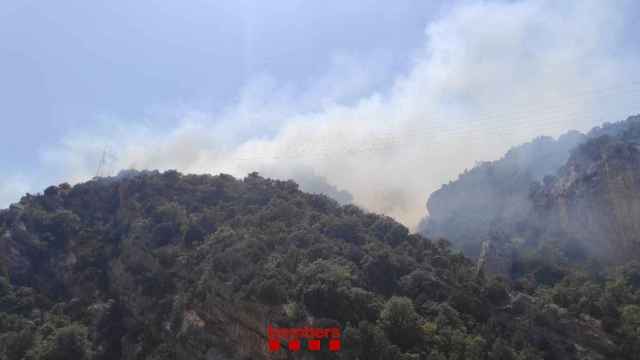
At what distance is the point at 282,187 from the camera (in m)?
117

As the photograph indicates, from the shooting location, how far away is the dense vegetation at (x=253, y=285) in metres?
63.3

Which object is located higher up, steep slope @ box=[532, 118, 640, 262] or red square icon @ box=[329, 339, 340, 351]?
steep slope @ box=[532, 118, 640, 262]

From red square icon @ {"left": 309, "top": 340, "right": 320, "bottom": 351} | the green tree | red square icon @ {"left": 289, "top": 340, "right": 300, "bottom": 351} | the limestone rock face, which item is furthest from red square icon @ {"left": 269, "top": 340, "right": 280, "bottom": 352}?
the limestone rock face

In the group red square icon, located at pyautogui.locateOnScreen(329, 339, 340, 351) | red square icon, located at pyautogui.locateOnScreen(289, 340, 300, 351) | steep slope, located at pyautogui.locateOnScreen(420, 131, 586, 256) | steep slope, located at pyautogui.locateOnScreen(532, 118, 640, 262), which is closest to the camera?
red square icon, located at pyautogui.locateOnScreen(289, 340, 300, 351)

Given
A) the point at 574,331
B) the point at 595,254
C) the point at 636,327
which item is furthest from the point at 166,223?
the point at 595,254

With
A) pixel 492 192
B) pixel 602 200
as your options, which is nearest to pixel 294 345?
pixel 602 200

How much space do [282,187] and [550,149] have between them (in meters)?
94.8

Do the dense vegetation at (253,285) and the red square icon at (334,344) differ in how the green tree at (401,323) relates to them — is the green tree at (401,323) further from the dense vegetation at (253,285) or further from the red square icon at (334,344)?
the red square icon at (334,344)

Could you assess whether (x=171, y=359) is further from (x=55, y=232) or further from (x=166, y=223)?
(x=55, y=232)

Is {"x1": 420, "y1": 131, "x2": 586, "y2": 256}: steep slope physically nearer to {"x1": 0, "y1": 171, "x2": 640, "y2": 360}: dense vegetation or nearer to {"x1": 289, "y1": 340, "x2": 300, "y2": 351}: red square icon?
{"x1": 0, "y1": 171, "x2": 640, "y2": 360}: dense vegetation

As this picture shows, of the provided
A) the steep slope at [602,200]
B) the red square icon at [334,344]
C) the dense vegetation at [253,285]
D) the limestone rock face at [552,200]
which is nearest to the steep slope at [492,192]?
the limestone rock face at [552,200]

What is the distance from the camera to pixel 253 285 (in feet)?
216

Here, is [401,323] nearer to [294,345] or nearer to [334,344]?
[334,344]

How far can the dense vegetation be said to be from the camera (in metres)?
63.3
